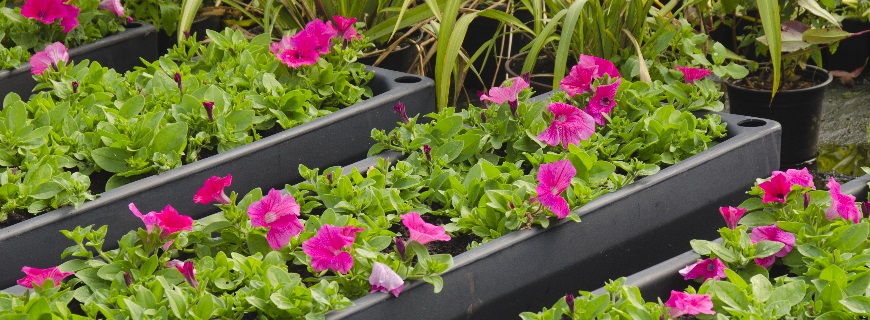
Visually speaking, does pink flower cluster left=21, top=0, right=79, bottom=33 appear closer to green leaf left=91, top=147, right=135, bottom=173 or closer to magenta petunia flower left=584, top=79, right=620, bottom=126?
green leaf left=91, top=147, right=135, bottom=173

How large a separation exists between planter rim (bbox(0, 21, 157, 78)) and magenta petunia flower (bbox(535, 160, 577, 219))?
139cm

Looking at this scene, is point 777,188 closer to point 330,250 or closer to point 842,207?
point 842,207

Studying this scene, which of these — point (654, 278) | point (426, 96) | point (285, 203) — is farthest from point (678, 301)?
point (426, 96)

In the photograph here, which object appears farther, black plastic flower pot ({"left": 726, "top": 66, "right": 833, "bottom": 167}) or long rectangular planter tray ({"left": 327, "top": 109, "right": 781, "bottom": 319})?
black plastic flower pot ({"left": 726, "top": 66, "right": 833, "bottom": 167})

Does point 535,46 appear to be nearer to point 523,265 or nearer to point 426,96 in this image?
point 426,96

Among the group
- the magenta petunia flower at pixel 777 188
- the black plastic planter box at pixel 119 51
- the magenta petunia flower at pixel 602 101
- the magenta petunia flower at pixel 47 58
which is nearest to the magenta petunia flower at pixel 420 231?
the magenta petunia flower at pixel 777 188

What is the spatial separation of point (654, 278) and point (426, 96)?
35.8 inches

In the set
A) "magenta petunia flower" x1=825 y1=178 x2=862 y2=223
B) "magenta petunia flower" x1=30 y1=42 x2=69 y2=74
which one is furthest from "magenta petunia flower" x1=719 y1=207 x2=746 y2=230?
"magenta petunia flower" x1=30 y1=42 x2=69 y2=74

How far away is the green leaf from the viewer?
195 centimetres

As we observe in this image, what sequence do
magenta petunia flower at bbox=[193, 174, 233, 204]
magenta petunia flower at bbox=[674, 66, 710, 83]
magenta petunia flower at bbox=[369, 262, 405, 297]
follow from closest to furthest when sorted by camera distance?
magenta petunia flower at bbox=[369, 262, 405, 297] < magenta petunia flower at bbox=[193, 174, 233, 204] < magenta petunia flower at bbox=[674, 66, 710, 83]

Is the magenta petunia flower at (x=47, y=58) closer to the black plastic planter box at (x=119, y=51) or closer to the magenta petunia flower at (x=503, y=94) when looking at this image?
the black plastic planter box at (x=119, y=51)

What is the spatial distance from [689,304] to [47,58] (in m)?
1.58

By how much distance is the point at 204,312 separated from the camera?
4.78 feet

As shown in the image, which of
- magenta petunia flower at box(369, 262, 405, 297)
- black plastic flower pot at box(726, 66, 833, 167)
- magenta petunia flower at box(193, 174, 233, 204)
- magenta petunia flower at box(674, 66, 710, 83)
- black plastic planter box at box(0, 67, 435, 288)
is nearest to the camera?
magenta petunia flower at box(369, 262, 405, 297)
